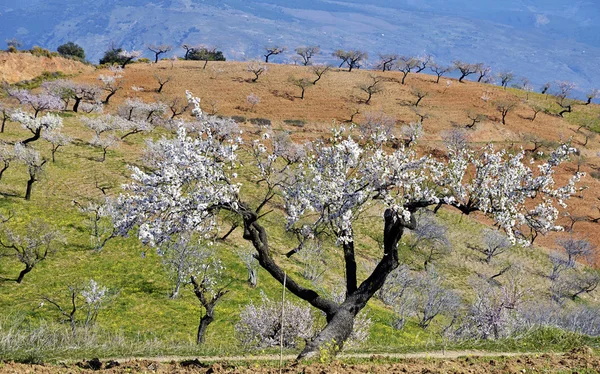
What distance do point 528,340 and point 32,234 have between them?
30.2 metres

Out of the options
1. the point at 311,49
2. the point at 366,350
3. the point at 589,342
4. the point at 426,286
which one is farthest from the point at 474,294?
the point at 311,49

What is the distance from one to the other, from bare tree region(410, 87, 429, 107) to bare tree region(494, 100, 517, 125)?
17603mm

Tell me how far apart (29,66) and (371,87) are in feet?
257

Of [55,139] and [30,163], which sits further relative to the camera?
[55,139]

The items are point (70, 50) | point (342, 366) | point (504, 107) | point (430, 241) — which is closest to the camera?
point (342, 366)

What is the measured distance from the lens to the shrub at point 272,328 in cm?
2348

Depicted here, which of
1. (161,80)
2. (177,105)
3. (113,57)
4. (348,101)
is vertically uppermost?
(348,101)

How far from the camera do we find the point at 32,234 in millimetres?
32250

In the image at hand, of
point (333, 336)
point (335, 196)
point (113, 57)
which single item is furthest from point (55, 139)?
point (113, 57)

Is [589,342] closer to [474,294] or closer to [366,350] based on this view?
[366,350]

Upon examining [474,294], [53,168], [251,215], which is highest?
[251,215]

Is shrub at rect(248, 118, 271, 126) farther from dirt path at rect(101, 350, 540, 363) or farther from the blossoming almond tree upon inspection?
dirt path at rect(101, 350, 540, 363)

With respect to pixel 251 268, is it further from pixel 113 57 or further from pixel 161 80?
pixel 113 57

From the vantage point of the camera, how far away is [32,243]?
29.7 m
